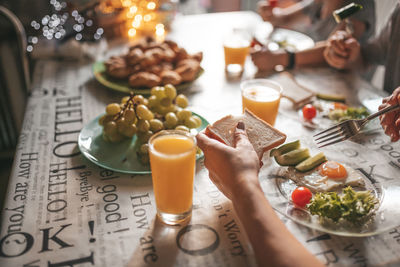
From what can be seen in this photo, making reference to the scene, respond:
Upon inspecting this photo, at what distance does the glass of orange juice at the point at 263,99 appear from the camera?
49.4 inches

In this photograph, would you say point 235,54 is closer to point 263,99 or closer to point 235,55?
point 235,55

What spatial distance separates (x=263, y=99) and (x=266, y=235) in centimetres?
67

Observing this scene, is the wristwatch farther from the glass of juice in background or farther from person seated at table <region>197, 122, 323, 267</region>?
person seated at table <region>197, 122, 323, 267</region>

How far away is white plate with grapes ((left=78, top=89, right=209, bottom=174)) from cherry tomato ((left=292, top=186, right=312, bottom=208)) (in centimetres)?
33

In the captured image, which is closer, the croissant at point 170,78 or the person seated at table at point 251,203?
the person seated at table at point 251,203

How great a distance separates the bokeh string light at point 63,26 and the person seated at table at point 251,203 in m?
1.38

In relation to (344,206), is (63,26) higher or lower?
higher

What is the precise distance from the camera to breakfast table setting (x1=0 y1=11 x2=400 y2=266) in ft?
2.55

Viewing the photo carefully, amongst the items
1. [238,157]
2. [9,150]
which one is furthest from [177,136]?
[9,150]

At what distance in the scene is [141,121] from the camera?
113cm

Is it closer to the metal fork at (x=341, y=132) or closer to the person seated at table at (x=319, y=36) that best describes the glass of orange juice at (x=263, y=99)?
the metal fork at (x=341, y=132)

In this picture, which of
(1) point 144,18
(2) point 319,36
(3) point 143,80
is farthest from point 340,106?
(1) point 144,18

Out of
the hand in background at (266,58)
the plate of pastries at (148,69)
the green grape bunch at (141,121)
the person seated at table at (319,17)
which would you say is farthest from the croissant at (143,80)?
the person seated at table at (319,17)

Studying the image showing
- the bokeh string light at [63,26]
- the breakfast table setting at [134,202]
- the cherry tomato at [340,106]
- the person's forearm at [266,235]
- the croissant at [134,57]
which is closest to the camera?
the person's forearm at [266,235]
